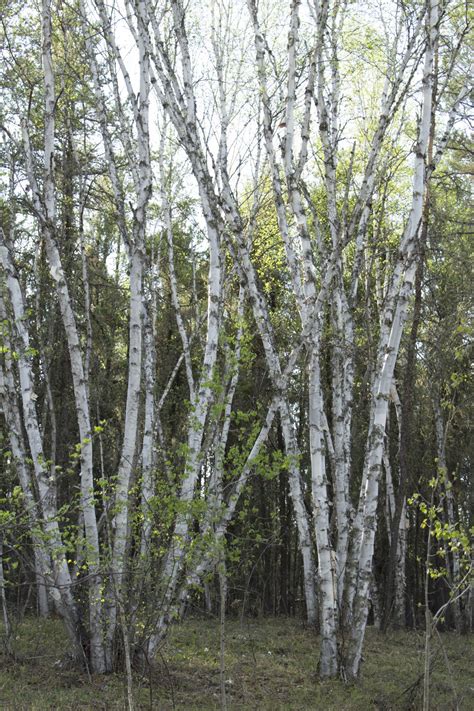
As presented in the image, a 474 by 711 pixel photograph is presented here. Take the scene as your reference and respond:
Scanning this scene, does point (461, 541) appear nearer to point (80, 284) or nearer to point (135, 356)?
point (135, 356)

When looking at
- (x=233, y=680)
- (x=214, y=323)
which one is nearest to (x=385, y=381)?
(x=214, y=323)

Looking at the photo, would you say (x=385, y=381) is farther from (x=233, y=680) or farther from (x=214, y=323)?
(x=233, y=680)

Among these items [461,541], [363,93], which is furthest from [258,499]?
[461,541]

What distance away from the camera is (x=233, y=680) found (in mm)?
7914

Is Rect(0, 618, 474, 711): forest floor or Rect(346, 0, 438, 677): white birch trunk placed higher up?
Rect(346, 0, 438, 677): white birch trunk

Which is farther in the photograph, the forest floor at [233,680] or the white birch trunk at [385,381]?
the white birch trunk at [385,381]

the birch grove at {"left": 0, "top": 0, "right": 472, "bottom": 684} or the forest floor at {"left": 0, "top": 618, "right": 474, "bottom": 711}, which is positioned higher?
the birch grove at {"left": 0, "top": 0, "right": 472, "bottom": 684}

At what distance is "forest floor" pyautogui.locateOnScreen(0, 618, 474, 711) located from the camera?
670cm

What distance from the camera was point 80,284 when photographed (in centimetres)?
1441

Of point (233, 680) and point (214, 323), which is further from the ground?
point (214, 323)

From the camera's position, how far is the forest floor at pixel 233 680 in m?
6.70

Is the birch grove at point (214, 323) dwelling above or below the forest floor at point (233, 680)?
above

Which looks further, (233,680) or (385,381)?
(233,680)

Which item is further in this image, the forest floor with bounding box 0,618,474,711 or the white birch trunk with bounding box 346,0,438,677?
the white birch trunk with bounding box 346,0,438,677
